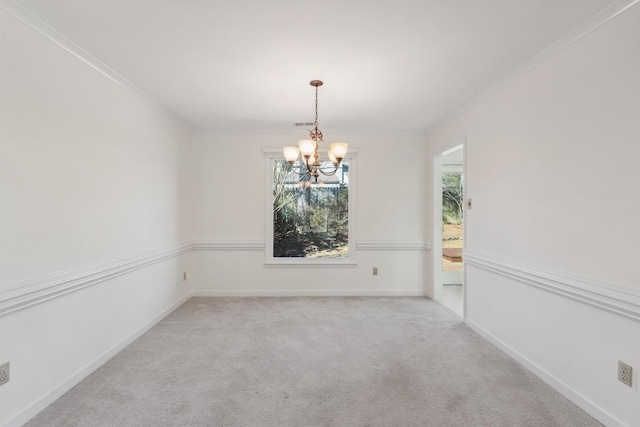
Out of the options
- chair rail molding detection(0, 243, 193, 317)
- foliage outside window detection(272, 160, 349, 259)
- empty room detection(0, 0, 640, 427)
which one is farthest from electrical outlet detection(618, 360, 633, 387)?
chair rail molding detection(0, 243, 193, 317)

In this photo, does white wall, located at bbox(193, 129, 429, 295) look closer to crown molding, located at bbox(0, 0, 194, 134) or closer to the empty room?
the empty room

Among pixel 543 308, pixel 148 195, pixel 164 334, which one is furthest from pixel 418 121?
pixel 164 334

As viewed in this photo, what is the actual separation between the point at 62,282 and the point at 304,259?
9.86ft

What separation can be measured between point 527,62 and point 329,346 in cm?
294

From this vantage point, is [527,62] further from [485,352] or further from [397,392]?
[397,392]

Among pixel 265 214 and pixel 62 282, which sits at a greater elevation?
pixel 265 214

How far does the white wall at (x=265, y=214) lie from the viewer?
455 centimetres

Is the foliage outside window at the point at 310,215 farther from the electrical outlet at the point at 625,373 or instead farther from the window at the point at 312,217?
the electrical outlet at the point at 625,373

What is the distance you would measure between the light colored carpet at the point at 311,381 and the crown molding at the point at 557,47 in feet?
7.92

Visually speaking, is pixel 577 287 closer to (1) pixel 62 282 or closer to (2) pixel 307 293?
(2) pixel 307 293

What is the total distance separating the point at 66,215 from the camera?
2.16 meters

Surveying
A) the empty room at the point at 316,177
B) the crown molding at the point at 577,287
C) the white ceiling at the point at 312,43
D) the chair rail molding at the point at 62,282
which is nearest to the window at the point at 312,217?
the empty room at the point at 316,177

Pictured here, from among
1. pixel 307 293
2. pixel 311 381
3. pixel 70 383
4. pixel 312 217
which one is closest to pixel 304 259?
pixel 307 293

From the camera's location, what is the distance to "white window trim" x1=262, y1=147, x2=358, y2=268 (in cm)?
457
